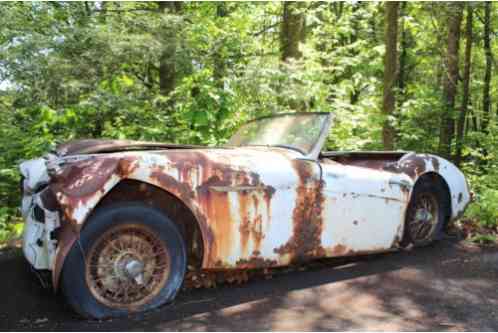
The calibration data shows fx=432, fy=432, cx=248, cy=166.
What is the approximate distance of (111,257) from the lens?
9.89 feet

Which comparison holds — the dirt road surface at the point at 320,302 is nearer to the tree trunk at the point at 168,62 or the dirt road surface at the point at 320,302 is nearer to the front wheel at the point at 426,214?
the front wheel at the point at 426,214

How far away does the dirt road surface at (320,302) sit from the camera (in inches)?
113

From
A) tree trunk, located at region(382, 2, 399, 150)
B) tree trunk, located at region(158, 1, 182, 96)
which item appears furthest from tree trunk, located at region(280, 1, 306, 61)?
tree trunk, located at region(158, 1, 182, 96)

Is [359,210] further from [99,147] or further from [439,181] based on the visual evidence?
[99,147]

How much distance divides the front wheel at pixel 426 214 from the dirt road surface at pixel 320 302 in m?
0.54

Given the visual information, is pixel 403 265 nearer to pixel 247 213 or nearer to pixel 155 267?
pixel 247 213

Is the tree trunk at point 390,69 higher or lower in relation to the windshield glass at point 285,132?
higher

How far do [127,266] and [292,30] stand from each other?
Result: 9.28 m

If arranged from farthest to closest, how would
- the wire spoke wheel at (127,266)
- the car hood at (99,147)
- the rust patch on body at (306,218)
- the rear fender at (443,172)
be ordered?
the rear fender at (443,172) → the rust patch on body at (306,218) → the car hood at (99,147) → the wire spoke wheel at (127,266)

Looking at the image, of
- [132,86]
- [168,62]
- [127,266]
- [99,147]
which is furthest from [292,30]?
[127,266]

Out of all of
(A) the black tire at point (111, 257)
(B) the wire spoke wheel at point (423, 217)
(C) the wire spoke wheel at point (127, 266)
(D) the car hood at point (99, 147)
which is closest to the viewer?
(A) the black tire at point (111, 257)

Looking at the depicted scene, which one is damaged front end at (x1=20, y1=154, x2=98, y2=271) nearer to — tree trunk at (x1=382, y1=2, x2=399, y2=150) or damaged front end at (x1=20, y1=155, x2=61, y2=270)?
damaged front end at (x1=20, y1=155, x2=61, y2=270)

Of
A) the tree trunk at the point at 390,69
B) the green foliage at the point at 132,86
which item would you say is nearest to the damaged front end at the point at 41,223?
the green foliage at the point at 132,86

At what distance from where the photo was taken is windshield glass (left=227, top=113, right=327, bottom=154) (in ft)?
13.9
